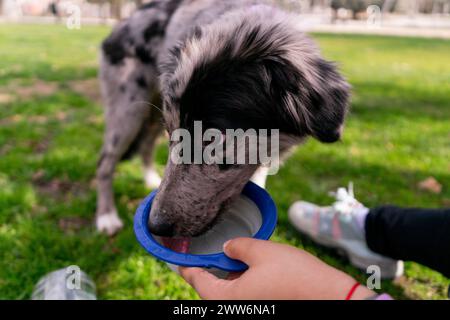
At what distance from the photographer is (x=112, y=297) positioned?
2695 millimetres

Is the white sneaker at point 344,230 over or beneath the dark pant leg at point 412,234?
beneath

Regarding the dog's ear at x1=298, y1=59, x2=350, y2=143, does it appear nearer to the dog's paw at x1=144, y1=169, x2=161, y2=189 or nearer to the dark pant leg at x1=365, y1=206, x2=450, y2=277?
the dark pant leg at x1=365, y1=206, x2=450, y2=277

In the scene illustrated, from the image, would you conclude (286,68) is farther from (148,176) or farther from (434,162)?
(434,162)

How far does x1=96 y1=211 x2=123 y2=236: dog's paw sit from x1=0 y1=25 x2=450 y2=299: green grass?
0.08 meters

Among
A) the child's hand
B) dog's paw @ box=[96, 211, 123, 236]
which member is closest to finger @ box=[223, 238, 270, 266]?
the child's hand

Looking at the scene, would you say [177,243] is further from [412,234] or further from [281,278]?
[412,234]

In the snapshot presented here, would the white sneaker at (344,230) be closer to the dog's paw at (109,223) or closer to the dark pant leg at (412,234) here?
the dark pant leg at (412,234)

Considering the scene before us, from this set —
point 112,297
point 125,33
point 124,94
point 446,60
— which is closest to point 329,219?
point 112,297

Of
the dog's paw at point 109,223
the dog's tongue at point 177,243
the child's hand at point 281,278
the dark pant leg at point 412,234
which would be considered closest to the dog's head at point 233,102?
the dog's tongue at point 177,243

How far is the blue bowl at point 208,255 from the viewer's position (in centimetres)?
177

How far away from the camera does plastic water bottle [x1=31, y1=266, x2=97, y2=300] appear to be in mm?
2461

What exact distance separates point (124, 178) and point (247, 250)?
2856 mm

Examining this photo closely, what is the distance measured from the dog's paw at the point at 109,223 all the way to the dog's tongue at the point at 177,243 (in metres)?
1.37

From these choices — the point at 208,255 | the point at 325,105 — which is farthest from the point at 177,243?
the point at 325,105
